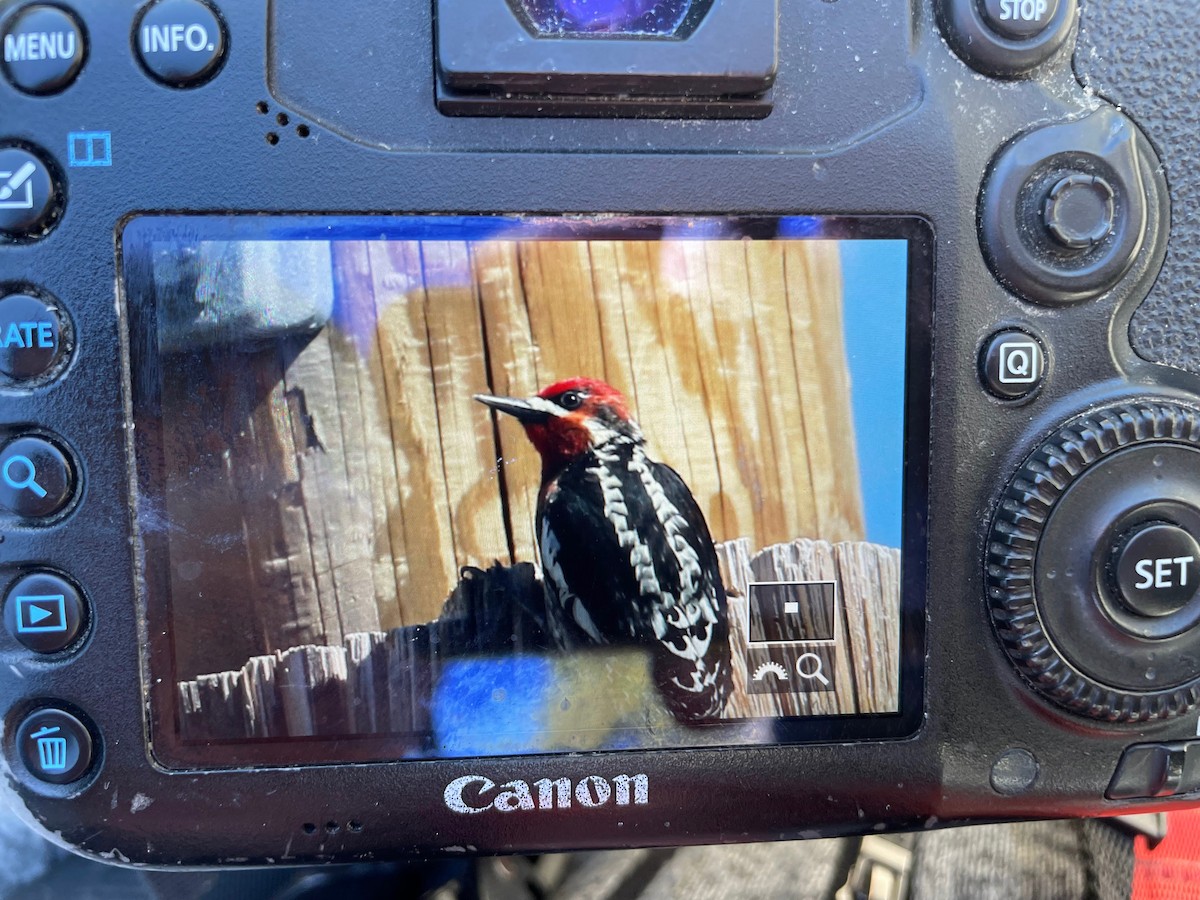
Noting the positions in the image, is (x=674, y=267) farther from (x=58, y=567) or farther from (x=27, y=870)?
(x=27, y=870)

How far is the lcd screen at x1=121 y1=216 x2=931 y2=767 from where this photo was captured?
412mm

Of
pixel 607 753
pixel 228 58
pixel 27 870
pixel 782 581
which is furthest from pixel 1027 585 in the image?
pixel 27 870

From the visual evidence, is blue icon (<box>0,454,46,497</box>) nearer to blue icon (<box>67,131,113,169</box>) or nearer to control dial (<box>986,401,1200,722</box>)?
blue icon (<box>67,131,113,169</box>)

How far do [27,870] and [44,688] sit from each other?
169mm

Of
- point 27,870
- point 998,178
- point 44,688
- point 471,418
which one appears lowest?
point 27,870

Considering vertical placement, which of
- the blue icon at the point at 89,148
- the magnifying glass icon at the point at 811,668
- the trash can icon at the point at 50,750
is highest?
the blue icon at the point at 89,148

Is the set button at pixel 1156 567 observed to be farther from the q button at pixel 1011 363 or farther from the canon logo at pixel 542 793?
the canon logo at pixel 542 793

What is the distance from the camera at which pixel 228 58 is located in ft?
1.32

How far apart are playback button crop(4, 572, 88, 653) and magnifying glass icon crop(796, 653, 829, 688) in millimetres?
339

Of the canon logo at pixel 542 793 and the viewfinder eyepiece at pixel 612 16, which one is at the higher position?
the viewfinder eyepiece at pixel 612 16

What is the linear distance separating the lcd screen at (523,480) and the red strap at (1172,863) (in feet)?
0.65

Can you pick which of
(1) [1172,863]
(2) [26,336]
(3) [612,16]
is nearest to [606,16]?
(3) [612,16]

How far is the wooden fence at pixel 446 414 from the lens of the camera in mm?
412

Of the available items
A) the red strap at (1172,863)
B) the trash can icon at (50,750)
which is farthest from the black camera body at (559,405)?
the red strap at (1172,863)
